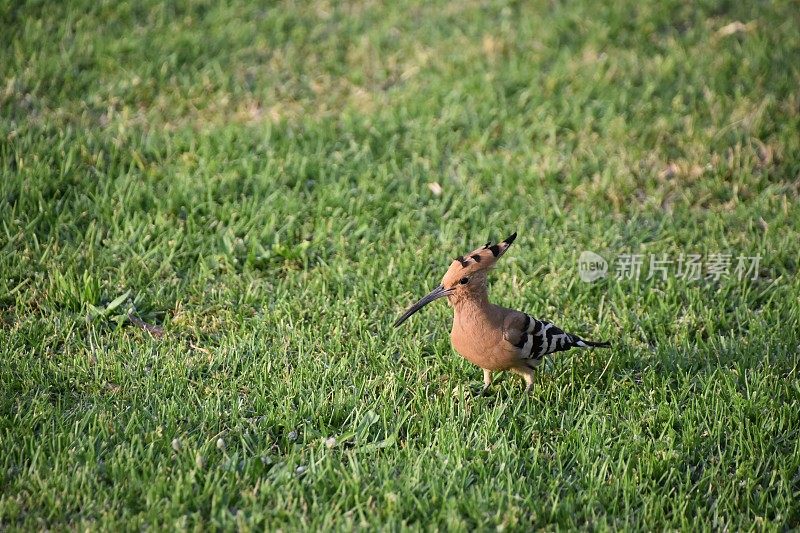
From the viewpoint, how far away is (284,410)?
13.4ft

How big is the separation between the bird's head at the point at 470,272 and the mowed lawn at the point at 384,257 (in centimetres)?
A: 51

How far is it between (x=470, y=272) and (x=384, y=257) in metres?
1.28

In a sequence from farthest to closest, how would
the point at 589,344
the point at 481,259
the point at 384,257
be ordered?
1. the point at 384,257
2. the point at 589,344
3. the point at 481,259

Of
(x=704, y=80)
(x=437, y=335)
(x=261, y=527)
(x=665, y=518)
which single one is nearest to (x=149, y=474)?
(x=261, y=527)

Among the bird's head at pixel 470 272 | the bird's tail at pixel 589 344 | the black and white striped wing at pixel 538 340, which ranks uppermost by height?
the bird's head at pixel 470 272

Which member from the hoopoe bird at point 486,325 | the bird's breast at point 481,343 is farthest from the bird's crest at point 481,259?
the bird's breast at point 481,343

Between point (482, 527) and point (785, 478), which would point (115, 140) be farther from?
point (785, 478)

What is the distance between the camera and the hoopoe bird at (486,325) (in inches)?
164

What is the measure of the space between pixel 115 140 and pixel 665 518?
430cm

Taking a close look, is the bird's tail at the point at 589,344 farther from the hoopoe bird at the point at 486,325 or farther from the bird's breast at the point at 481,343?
the bird's breast at the point at 481,343

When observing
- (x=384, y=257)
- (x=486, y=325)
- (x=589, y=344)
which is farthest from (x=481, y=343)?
(x=384, y=257)

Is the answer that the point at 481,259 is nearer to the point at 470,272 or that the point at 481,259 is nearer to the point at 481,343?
the point at 470,272

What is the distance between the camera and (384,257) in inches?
212

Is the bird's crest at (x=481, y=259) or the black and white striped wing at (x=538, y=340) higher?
the bird's crest at (x=481, y=259)
